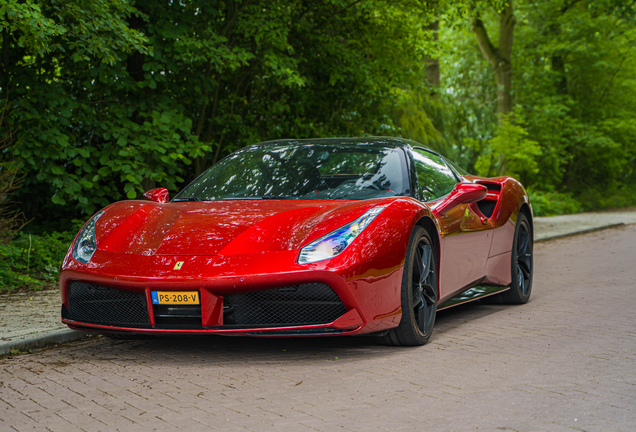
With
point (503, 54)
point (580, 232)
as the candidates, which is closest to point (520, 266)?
point (580, 232)

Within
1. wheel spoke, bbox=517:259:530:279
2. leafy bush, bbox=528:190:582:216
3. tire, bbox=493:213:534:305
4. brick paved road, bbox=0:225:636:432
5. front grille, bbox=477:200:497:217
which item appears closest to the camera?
brick paved road, bbox=0:225:636:432

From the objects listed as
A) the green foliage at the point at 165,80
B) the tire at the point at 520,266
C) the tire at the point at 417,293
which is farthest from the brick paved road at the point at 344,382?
the green foliage at the point at 165,80

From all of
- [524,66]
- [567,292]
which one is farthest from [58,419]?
[524,66]

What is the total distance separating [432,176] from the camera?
585 centimetres

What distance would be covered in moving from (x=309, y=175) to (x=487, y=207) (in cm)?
185

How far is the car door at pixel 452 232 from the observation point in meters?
5.41

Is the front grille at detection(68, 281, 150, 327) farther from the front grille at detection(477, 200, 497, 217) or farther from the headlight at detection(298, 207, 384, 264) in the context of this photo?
the front grille at detection(477, 200, 497, 217)

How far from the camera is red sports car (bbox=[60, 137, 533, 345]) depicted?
169 inches

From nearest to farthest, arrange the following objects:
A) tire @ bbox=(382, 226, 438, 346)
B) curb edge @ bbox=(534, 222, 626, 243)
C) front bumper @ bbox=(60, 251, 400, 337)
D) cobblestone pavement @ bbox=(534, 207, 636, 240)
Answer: front bumper @ bbox=(60, 251, 400, 337)
tire @ bbox=(382, 226, 438, 346)
curb edge @ bbox=(534, 222, 626, 243)
cobblestone pavement @ bbox=(534, 207, 636, 240)

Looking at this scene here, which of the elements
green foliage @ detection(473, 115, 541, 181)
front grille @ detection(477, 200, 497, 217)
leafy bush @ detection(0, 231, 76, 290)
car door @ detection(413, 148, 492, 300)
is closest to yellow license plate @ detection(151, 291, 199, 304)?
car door @ detection(413, 148, 492, 300)

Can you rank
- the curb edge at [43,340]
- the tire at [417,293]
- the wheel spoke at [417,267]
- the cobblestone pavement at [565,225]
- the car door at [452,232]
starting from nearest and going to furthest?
the tire at [417,293] < the wheel spoke at [417,267] < the curb edge at [43,340] < the car door at [452,232] < the cobblestone pavement at [565,225]

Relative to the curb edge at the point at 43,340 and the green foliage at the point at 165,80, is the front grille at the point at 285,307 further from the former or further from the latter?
the green foliage at the point at 165,80

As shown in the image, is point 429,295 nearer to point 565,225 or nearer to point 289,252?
point 289,252

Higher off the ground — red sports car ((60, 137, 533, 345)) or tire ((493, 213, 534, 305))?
red sports car ((60, 137, 533, 345))
